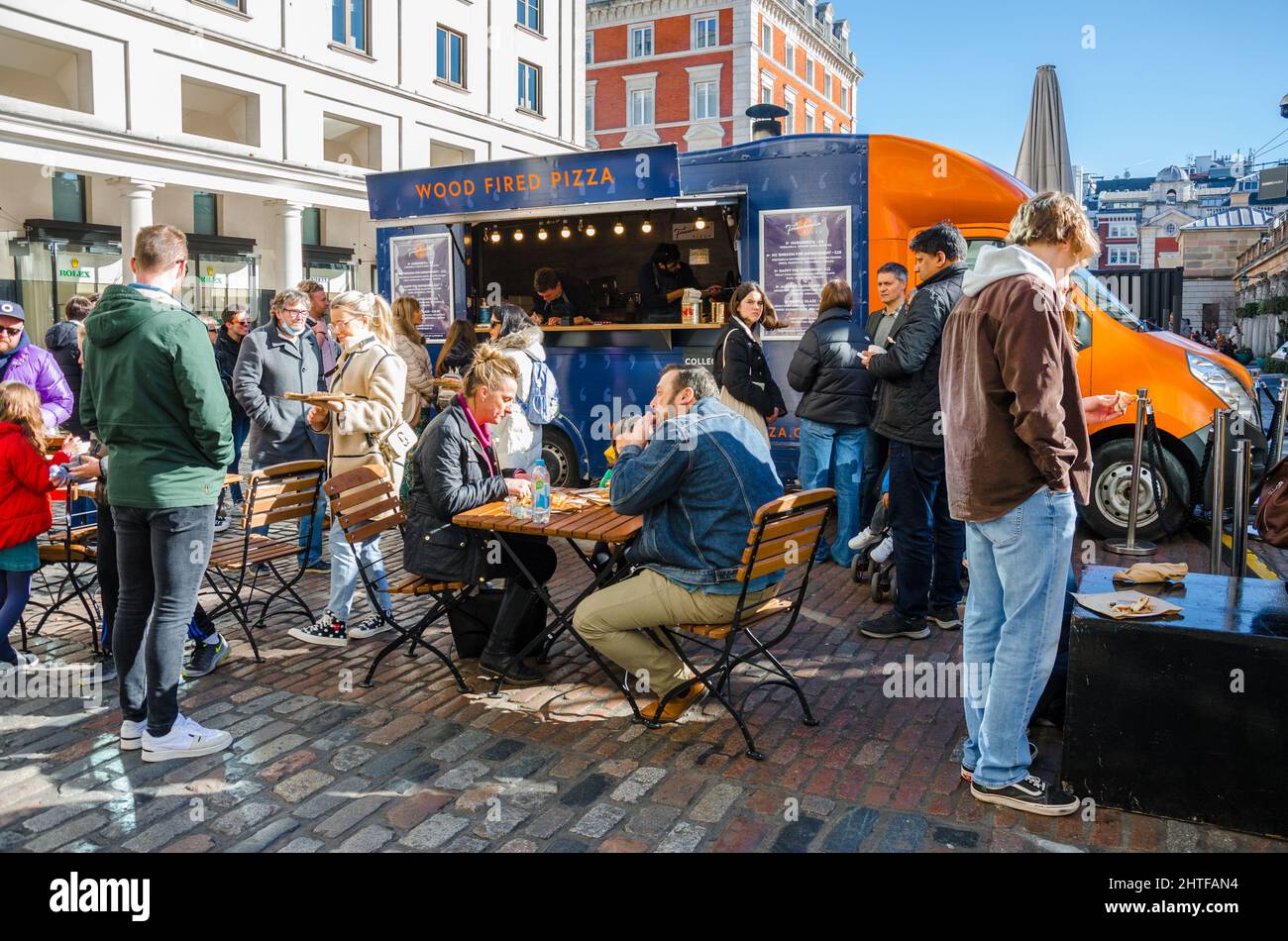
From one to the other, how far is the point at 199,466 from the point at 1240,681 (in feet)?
12.7

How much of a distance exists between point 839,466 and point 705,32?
144 ft

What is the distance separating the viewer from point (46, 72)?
20312 millimetres

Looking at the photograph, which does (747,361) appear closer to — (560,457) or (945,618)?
(945,618)

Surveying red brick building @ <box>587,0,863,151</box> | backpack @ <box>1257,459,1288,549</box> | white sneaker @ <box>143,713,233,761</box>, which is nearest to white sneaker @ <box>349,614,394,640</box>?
white sneaker @ <box>143,713,233,761</box>

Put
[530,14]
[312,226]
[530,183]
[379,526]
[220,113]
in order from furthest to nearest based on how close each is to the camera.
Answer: [530,14] → [312,226] → [220,113] → [530,183] → [379,526]

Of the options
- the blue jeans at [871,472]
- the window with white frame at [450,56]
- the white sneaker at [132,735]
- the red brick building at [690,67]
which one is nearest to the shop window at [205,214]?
the window with white frame at [450,56]

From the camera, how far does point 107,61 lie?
19469mm

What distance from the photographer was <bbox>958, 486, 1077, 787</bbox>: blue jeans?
11.5ft

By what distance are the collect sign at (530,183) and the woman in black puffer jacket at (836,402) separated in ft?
6.28

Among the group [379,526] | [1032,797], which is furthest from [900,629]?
[379,526]

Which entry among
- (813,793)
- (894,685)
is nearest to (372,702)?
(813,793)

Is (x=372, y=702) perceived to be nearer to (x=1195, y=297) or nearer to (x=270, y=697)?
(x=270, y=697)

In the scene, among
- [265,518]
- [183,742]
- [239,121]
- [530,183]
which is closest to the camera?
[183,742]

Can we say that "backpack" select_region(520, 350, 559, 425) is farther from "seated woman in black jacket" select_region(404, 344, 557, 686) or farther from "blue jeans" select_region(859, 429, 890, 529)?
"blue jeans" select_region(859, 429, 890, 529)
